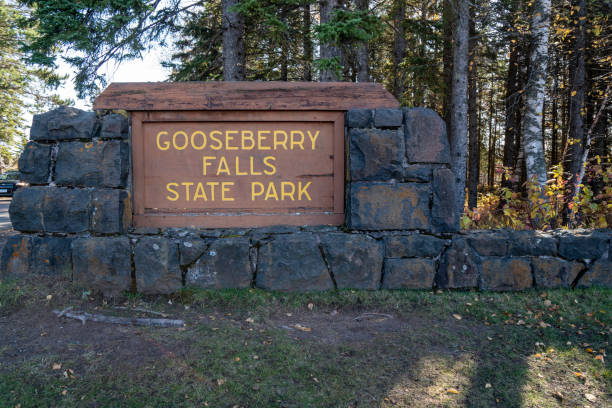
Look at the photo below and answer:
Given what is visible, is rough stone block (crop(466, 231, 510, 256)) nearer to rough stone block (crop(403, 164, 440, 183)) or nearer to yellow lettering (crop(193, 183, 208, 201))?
rough stone block (crop(403, 164, 440, 183))

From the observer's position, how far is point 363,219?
362cm

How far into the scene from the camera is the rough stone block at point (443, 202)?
145 inches

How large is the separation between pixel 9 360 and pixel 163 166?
6.55 ft

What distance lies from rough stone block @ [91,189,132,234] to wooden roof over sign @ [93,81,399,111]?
863 millimetres

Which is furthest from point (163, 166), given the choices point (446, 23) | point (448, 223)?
point (446, 23)

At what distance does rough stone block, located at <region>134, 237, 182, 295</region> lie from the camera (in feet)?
11.4

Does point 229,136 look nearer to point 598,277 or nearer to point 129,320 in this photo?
point 129,320

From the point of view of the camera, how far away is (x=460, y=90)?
7766 mm

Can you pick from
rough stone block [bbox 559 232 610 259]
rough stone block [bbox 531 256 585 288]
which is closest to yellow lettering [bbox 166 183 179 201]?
rough stone block [bbox 531 256 585 288]

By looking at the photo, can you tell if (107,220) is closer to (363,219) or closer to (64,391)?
A: (64,391)

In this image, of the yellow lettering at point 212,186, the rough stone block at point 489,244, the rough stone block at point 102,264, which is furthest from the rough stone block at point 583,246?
the rough stone block at point 102,264

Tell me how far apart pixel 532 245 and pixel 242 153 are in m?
3.02

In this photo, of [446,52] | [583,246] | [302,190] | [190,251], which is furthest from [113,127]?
[446,52]

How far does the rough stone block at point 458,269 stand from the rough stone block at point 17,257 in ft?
13.0
